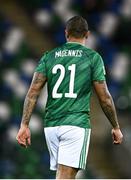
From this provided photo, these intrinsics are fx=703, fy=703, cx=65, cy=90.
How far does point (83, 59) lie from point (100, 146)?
4693mm

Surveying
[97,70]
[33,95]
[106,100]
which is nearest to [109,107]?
[106,100]

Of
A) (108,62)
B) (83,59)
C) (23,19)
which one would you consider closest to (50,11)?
(23,19)

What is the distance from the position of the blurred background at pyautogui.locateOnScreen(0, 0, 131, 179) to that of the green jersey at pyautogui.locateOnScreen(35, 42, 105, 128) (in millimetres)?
4293

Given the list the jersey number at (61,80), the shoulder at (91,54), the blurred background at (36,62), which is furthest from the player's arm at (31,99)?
the blurred background at (36,62)

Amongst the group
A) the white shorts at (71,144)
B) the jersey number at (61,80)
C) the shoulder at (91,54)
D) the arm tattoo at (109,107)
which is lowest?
the white shorts at (71,144)

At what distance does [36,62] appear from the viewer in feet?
31.0

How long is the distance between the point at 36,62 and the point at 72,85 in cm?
491

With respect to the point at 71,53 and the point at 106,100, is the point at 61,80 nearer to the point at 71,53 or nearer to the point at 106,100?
the point at 71,53

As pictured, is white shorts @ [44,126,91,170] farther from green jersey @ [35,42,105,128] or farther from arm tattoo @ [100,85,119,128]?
arm tattoo @ [100,85,119,128]

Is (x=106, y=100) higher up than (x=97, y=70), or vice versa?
(x=97, y=70)

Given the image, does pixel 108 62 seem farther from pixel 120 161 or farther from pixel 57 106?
pixel 57 106

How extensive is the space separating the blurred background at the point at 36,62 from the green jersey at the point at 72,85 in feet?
14.1

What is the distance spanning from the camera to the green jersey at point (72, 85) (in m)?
4.57

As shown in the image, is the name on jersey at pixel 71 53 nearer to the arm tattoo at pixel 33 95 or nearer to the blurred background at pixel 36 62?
the arm tattoo at pixel 33 95
